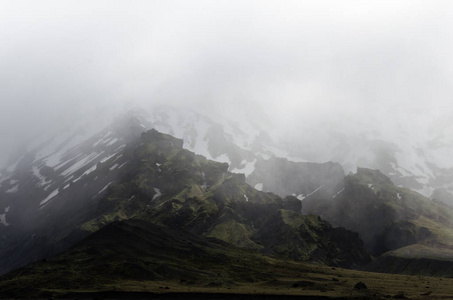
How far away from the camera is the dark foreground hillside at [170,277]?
121 metres

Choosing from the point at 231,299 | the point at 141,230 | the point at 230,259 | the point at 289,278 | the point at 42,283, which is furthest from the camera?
the point at 141,230

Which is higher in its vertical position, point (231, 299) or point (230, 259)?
point (231, 299)

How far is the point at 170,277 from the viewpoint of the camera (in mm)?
145875

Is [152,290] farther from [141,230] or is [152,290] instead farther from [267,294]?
[141,230]

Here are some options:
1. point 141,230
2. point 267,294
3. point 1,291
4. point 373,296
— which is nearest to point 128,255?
point 141,230

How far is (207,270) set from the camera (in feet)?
527

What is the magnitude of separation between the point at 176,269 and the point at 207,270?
12595 mm

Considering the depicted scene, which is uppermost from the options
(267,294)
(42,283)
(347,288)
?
(42,283)

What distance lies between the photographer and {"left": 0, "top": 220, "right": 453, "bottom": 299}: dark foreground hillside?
121 m

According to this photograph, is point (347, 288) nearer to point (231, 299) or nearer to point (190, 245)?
point (231, 299)

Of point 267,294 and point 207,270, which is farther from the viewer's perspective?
point 207,270

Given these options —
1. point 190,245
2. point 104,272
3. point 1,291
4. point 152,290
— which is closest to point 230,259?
point 190,245

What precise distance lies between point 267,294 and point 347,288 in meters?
27.5

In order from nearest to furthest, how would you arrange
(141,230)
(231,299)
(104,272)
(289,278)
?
(231,299)
(104,272)
(289,278)
(141,230)
